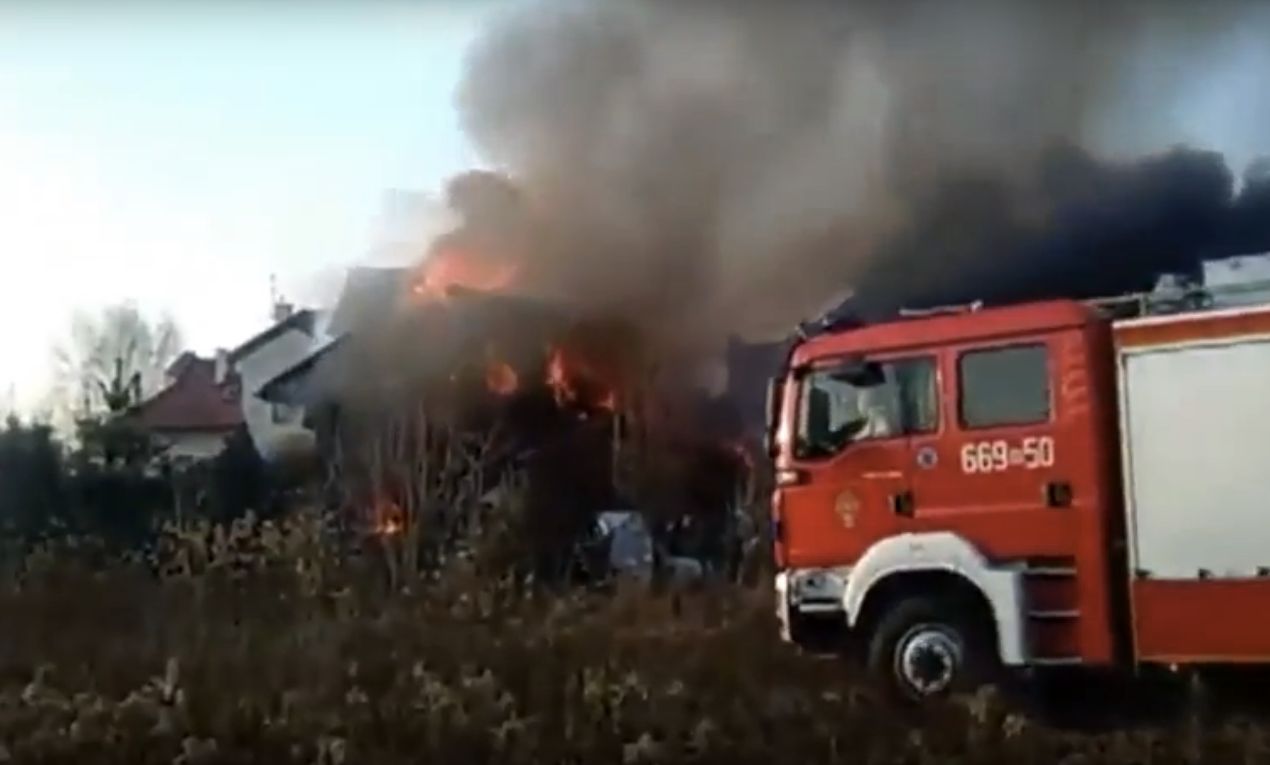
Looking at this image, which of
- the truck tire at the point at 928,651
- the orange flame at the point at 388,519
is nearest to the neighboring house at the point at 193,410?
the orange flame at the point at 388,519

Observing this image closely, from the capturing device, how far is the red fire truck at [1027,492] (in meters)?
10.2

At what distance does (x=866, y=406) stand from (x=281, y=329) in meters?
18.5

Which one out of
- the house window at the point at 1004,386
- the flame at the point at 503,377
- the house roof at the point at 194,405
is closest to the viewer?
the house window at the point at 1004,386

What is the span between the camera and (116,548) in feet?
57.4

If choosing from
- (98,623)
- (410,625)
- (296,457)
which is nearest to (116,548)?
(98,623)

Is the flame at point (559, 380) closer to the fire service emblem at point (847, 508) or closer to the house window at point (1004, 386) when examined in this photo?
the fire service emblem at point (847, 508)

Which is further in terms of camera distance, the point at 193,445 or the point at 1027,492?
the point at 193,445

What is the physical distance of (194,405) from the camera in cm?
3719

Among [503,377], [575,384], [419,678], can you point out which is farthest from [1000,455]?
[503,377]

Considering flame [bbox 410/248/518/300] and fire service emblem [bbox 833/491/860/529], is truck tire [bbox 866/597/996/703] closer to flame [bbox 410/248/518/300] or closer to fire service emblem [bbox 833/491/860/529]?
fire service emblem [bbox 833/491/860/529]

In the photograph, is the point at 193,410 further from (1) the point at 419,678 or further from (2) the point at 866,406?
(2) the point at 866,406

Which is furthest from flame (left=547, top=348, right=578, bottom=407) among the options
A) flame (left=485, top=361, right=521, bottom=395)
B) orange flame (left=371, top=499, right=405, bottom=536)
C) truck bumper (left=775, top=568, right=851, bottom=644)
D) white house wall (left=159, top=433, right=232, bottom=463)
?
truck bumper (left=775, top=568, right=851, bottom=644)

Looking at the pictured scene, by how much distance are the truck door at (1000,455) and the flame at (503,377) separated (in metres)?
10.9

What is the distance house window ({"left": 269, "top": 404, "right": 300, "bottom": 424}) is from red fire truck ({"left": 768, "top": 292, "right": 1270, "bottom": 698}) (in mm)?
14955
